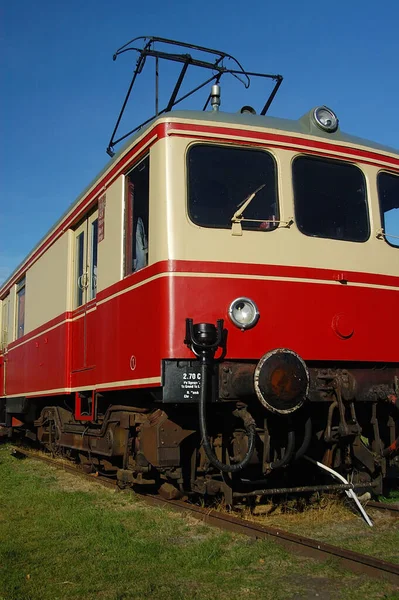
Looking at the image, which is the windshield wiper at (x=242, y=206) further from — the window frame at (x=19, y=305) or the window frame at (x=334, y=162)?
the window frame at (x=19, y=305)

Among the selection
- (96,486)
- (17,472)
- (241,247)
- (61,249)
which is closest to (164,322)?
(241,247)

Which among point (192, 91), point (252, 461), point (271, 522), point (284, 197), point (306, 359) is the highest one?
point (192, 91)

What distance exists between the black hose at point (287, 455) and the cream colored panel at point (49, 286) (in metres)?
3.82

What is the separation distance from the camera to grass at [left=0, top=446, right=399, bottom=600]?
12.7ft

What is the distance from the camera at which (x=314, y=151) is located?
607 centimetres

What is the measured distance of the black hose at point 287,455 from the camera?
17.5 feet

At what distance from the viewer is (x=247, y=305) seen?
5.43 m

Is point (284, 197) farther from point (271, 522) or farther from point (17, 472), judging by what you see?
point (17, 472)

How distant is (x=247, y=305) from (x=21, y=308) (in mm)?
7502

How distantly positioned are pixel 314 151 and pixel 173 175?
1.41 m

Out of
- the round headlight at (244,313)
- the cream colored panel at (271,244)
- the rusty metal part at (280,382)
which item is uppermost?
the cream colored panel at (271,244)

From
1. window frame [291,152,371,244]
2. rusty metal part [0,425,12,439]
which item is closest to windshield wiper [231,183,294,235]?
window frame [291,152,371,244]

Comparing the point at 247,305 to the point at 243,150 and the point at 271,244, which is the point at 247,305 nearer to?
the point at 271,244

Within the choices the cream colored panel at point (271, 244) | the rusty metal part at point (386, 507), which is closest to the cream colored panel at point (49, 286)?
the cream colored panel at point (271, 244)
